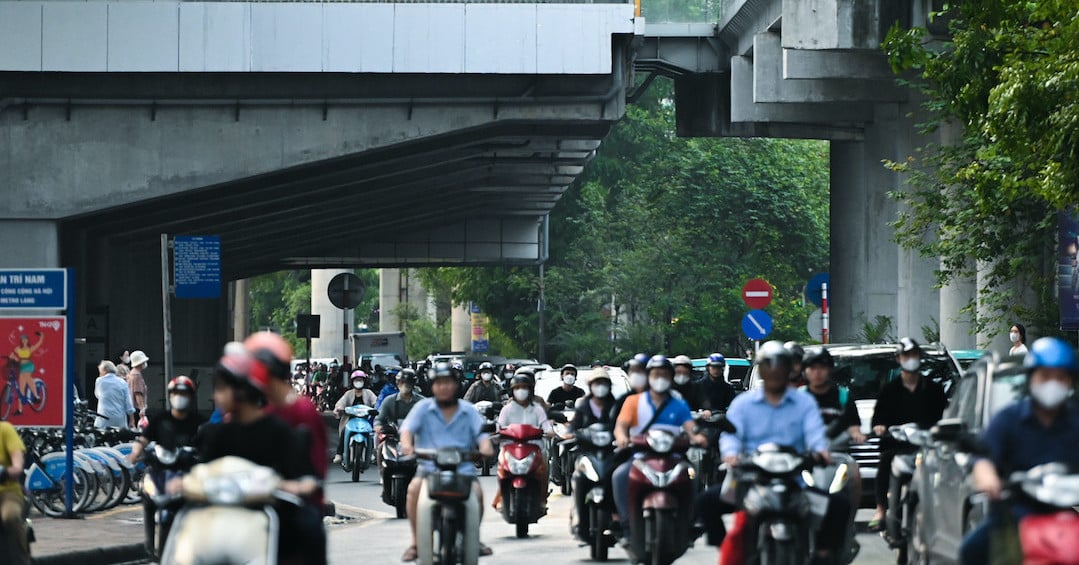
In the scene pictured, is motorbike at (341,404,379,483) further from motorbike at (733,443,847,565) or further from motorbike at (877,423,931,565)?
motorbike at (733,443,847,565)

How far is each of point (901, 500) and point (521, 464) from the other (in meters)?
4.68

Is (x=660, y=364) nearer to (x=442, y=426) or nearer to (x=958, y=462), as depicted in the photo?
(x=442, y=426)

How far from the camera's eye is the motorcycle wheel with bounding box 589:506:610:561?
15.9 meters

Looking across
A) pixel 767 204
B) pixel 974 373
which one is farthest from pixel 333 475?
pixel 767 204

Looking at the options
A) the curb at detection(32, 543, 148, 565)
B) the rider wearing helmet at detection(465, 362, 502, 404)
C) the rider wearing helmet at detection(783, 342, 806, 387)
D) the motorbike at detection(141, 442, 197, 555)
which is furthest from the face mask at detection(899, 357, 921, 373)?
the rider wearing helmet at detection(465, 362, 502, 404)

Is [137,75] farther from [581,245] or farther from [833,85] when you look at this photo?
[581,245]

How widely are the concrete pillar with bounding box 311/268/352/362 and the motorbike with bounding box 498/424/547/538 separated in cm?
8361

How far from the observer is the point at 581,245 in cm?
6397

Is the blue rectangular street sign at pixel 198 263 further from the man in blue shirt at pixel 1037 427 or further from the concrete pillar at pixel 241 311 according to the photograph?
the concrete pillar at pixel 241 311

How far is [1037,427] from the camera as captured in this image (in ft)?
28.3

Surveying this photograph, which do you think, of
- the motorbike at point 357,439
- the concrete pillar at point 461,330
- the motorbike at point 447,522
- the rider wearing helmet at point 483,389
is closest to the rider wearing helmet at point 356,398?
the motorbike at point 357,439

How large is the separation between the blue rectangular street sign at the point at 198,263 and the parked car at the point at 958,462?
19997mm

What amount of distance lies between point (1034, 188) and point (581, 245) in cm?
4478

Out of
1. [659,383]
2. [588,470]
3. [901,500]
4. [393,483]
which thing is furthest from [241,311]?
[659,383]
